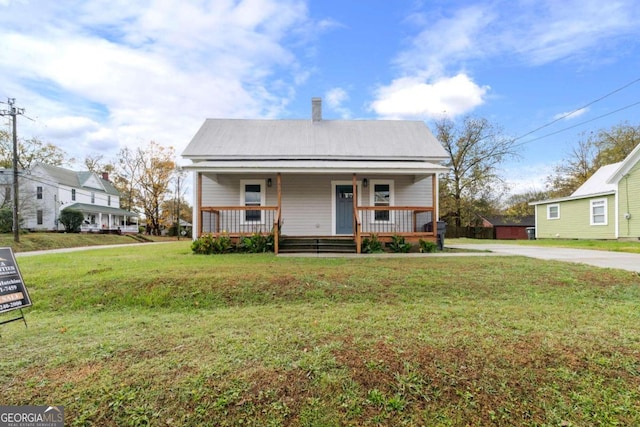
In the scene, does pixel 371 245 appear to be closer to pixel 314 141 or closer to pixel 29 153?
pixel 314 141

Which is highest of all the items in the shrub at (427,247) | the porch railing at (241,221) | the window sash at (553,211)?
the window sash at (553,211)

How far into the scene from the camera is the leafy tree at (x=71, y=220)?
1072 inches

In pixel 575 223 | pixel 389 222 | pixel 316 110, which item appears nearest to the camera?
pixel 389 222

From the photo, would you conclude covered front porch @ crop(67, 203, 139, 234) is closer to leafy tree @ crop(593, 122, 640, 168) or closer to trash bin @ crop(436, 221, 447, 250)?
trash bin @ crop(436, 221, 447, 250)

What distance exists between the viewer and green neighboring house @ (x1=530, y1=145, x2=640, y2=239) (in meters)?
16.6

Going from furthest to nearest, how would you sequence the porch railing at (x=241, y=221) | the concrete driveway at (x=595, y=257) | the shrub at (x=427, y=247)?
the porch railing at (x=241, y=221), the shrub at (x=427, y=247), the concrete driveway at (x=595, y=257)

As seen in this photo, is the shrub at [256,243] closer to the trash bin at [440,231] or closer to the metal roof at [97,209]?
the trash bin at [440,231]

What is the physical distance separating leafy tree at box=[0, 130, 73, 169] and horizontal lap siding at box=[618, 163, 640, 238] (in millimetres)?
48026

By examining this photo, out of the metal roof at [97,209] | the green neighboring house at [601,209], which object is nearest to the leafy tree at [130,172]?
the metal roof at [97,209]

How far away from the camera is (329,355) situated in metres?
2.94

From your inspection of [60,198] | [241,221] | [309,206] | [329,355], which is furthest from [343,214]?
[60,198]

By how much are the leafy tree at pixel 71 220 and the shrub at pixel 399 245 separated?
1156 inches

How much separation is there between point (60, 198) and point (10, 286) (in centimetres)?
3501

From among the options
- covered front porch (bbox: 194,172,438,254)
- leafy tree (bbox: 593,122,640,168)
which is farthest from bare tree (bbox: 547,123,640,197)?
covered front porch (bbox: 194,172,438,254)
